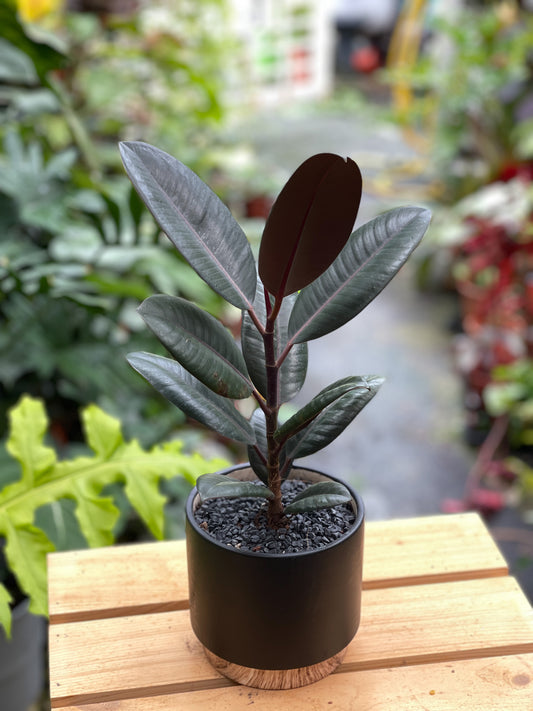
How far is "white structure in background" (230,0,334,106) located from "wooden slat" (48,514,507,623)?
579cm

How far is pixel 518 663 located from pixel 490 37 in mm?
3777

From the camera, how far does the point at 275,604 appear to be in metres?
0.71

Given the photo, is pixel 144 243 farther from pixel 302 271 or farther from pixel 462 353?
pixel 462 353

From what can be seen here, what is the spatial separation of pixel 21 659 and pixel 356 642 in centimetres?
86

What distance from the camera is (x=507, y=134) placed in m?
3.60

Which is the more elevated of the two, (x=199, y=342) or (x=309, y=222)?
(x=309, y=222)

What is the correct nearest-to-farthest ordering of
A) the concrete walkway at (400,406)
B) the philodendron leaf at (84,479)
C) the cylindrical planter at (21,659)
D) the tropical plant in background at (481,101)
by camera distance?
1. the philodendron leaf at (84,479)
2. the cylindrical planter at (21,659)
3. the concrete walkway at (400,406)
4. the tropical plant in background at (481,101)

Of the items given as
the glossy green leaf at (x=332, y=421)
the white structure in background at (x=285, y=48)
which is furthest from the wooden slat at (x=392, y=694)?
the white structure in background at (x=285, y=48)

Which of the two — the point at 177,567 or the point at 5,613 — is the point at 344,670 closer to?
the point at 177,567

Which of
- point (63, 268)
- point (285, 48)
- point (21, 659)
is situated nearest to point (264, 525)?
point (63, 268)

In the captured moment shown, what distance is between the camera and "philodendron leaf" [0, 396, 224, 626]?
998 mm

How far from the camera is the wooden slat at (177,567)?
35.6 inches

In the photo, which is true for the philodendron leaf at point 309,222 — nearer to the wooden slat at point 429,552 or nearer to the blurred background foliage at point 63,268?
the wooden slat at point 429,552

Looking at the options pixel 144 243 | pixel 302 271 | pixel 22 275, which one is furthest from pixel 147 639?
pixel 144 243
